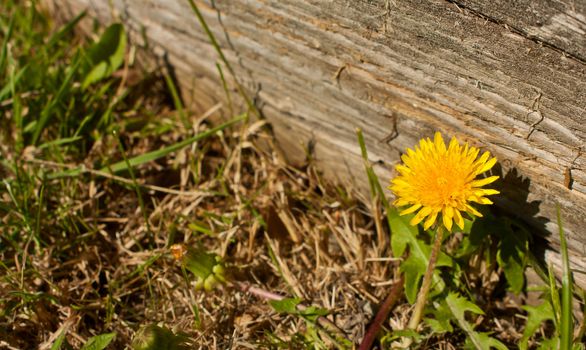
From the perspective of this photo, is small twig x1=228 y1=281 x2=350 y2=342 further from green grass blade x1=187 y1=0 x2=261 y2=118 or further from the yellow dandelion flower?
green grass blade x1=187 y1=0 x2=261 y2=118

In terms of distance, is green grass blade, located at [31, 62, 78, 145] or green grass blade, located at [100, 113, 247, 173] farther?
green grass blade, located at [31, 62, 78, 145]

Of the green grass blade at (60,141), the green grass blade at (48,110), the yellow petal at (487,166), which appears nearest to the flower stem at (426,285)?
the yellow petal at (487,166)

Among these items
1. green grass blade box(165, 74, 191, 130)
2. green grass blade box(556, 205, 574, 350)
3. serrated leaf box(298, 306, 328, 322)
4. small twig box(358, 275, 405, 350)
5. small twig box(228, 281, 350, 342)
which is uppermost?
green grass blade box(556, 205, 574, 350)

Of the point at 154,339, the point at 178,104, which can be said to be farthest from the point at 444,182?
the point at 178,104

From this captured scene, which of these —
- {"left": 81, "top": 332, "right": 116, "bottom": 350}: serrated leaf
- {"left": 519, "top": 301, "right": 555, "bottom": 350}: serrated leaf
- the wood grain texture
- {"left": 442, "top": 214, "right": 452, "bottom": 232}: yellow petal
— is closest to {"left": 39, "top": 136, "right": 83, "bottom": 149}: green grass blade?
the wood grain texture

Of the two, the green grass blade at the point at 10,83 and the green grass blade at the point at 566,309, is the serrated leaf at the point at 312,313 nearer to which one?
the green grass blade at the point at 566,309

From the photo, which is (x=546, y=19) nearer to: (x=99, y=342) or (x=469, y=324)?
(x=469, y=324)
